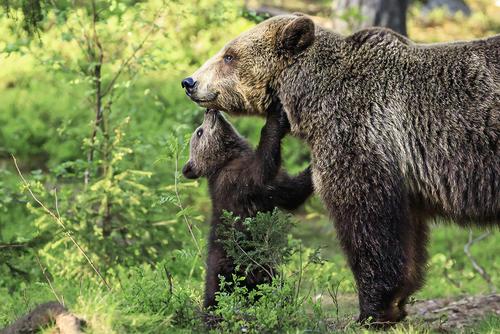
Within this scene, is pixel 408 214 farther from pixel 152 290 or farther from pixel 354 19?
pixel 354 19

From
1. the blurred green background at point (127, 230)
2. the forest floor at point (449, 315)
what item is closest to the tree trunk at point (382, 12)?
the blurred green background at point (127, 230)

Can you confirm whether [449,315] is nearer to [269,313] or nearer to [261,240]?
[261,240]

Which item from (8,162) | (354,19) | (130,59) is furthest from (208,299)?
(8,162)

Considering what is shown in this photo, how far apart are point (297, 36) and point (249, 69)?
1.56 feet

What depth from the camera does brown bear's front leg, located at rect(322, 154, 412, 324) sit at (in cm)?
657

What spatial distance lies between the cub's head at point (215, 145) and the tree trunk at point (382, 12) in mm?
6590

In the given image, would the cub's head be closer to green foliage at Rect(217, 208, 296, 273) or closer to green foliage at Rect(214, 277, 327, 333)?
green foliage at Rect(217, 208, 296, 273)

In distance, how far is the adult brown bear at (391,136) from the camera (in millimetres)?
Result: 6582

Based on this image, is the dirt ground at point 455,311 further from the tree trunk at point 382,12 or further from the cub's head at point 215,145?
the tree trunk at point 382,12

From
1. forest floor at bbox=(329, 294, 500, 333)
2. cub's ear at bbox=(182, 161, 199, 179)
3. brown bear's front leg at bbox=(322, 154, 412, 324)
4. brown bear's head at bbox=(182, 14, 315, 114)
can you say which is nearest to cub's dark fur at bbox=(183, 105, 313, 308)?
cub's ear at bbox=(182, 161, 199, 179)

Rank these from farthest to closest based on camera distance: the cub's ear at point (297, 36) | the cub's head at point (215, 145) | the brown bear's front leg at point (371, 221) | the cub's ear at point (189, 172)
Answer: the cub's ear at point (189, 172)
the cub's head at point (215, 145)
the cub's ear at point (297, 36)
the brown bear's front leg at point (371, 221)

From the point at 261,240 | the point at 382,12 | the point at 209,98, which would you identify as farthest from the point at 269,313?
the point at 382,12

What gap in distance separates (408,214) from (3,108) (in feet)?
38.7

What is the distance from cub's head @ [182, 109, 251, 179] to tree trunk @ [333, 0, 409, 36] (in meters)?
6.59
